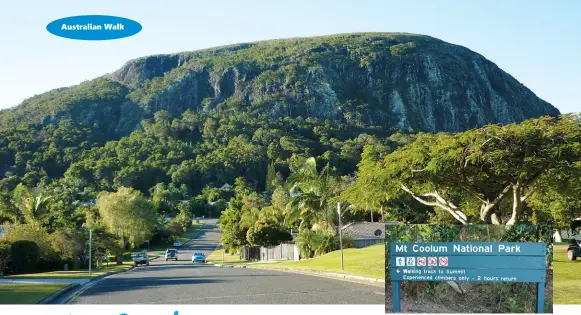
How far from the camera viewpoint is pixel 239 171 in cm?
16825

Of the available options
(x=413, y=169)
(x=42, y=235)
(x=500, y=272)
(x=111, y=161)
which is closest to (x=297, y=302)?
(x=500, y=272)

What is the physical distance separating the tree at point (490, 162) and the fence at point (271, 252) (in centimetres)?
2642

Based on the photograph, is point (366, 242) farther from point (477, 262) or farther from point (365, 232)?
point (477, 262)

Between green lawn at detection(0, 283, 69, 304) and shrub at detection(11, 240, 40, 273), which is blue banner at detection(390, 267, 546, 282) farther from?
shrub at detection(11, 240, 40, 273)

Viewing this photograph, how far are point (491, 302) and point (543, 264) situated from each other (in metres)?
1.32

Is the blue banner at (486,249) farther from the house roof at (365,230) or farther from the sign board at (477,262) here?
the house roof at (365,230)

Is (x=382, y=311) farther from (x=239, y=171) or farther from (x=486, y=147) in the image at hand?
(x=239, y=171)

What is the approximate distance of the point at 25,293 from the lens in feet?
67.4

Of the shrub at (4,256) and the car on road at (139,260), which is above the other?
the shrub at (4,256)

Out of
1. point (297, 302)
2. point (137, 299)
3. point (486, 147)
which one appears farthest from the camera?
point (486, 147)

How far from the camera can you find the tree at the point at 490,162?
22.7m

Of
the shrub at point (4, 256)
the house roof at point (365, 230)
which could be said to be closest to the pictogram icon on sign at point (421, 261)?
the shrub at point (4, 256)

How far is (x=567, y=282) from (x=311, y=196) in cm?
3366

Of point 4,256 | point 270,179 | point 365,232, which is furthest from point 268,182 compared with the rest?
point 4,256
